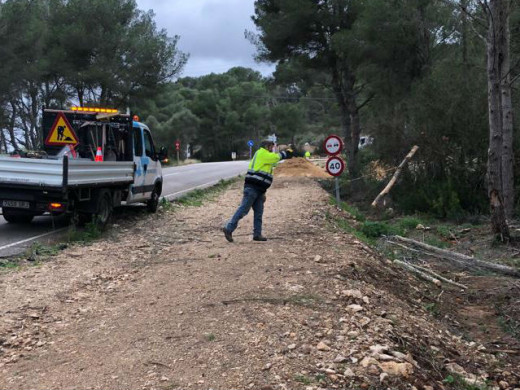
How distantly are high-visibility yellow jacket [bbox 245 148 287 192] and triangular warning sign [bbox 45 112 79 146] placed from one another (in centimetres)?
517

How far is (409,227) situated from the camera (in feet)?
44.0

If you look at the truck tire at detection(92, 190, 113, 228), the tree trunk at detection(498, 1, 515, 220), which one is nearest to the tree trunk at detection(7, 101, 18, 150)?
the truck tire at detection(92, 190, 113, 228)

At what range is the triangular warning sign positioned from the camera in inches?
455

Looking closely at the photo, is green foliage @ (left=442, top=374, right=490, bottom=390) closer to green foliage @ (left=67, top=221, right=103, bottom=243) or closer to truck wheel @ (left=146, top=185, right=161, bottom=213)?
green foliage @ (left=67, top=221, right=103, bottom=243)

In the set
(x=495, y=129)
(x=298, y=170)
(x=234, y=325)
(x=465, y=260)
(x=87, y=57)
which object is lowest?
(x=465, y=260)

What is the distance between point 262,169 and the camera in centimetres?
851

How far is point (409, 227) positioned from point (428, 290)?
5734mm

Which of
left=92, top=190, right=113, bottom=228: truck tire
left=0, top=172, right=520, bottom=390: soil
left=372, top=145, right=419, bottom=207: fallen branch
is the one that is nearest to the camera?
left=0, top=172, right=520, bottom=390: soil

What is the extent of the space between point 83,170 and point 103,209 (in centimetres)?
137

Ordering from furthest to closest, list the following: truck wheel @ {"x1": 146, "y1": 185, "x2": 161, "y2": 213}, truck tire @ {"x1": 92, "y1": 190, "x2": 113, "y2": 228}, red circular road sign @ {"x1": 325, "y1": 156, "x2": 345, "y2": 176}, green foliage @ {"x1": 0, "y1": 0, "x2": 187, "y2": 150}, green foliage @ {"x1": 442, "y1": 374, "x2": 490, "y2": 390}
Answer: green foliage @ {"x1": 0, "y1": 0, "x2": 187, "y2": 150} → truck wheel @ {"x1": 146, "y1": 185, "x2": 161, "y2": 213} → red circular road sign @ {"x1": 325, "y1": 156, "x2": 345, "y2": 176} → truck tire @ {"x1": 92, "y1": 190, "x2": 113, "y2": 228} → green foliage @ {"x1": 442, "y1": 374, "x2": 490, "y2": 390}

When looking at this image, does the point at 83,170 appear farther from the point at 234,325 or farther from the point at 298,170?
the point at 298,170

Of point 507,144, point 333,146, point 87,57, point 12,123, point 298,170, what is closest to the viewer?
point 507,144

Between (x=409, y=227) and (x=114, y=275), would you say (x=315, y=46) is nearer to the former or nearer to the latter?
(x=409, y=227)

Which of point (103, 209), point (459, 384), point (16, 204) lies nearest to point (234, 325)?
point (459, 384)
